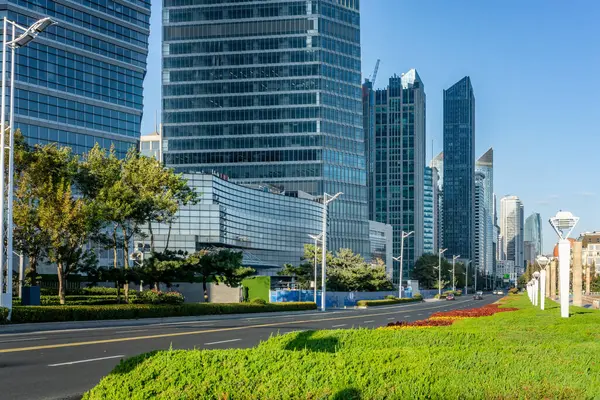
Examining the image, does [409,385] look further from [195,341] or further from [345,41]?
[345,41]

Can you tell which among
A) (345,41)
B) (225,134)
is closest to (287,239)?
(225,134)

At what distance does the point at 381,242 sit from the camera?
189125 mm

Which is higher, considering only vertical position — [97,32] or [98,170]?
[97,32]

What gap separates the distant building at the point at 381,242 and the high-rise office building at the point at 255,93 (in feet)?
112

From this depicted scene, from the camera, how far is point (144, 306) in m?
42.2

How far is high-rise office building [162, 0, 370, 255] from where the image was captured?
A: 148 meters

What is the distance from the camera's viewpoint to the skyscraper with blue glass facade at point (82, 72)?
7919cm

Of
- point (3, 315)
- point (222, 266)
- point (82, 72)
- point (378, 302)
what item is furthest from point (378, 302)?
point (3, 315)

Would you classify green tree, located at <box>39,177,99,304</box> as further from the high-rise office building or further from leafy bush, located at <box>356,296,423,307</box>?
the high-rise office building

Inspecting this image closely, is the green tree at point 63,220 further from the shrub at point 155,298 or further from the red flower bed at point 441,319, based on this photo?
the red flower bed at point 441,319

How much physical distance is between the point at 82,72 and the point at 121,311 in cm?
5292

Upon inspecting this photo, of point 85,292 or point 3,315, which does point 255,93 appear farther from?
point 3,315

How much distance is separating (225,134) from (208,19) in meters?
23.4

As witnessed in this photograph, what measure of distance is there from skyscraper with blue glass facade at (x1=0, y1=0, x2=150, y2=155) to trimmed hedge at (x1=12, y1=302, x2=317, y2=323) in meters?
37.1
